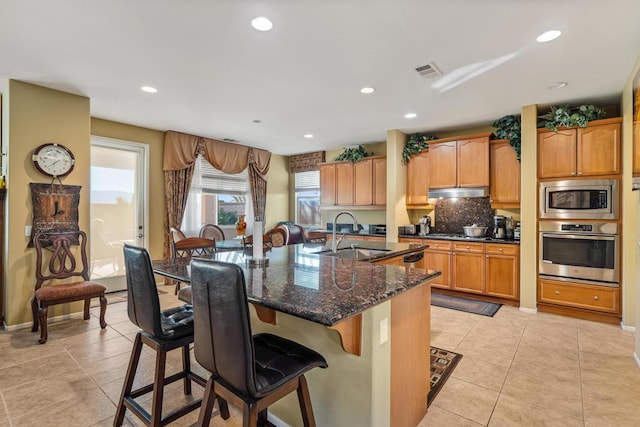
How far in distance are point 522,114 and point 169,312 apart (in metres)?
4.57

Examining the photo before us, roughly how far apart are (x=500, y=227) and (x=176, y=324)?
4560 millimetres

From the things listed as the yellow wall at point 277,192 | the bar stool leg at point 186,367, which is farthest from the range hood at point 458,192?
the bar stool leg at point 186,367

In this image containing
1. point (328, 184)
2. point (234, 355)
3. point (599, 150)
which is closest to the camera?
point (234, 355)

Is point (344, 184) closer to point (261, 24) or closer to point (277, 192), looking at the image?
point (277, 192)

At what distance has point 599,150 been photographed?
12.2 feet

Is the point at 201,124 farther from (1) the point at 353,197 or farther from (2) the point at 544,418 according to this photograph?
(2) the point at 544,418

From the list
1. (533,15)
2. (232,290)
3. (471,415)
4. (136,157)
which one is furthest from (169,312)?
(136,157)

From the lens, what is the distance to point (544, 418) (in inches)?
78.8

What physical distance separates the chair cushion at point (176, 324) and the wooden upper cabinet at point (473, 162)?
4.28 metres

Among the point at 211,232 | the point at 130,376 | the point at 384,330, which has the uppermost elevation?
the point at 211,232

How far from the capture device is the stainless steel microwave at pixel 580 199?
3629 millimetres

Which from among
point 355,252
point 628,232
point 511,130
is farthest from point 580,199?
point 355,252

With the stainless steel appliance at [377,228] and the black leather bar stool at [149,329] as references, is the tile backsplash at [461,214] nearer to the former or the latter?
the stainless steel appliance at [377,228]

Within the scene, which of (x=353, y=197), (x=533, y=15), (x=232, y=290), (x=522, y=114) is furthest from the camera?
(x=353, y=197)
